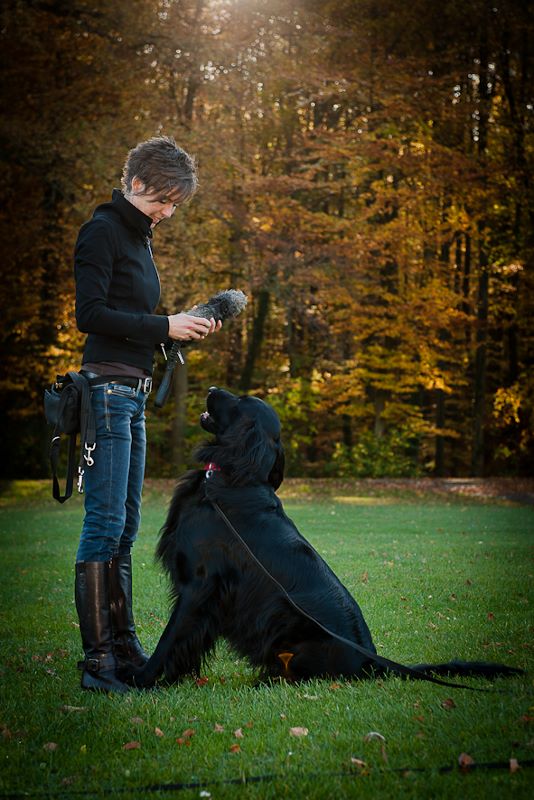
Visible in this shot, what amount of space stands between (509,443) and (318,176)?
28.7ft

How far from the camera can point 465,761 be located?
2.82 meters

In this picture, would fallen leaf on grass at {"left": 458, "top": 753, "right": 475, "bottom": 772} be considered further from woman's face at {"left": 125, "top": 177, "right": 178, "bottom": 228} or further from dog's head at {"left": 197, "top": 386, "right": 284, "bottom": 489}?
woman's face at {"left": 125, "top": 177, "right": 178, "bottom": 228}

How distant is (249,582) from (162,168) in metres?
1.92

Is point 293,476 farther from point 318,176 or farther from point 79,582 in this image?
point 79,582

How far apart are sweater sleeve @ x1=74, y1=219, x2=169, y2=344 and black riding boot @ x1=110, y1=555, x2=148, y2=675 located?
1164mm

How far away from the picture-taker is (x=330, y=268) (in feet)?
66.9

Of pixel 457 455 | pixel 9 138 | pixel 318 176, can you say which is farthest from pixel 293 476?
pixel 9 138

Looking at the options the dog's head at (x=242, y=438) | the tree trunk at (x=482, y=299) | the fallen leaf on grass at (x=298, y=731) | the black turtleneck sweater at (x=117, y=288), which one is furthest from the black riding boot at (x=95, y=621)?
the tree trunk at (x=482, y=299)

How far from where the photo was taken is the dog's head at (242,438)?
3.94 meters

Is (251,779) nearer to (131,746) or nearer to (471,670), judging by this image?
(131,746)

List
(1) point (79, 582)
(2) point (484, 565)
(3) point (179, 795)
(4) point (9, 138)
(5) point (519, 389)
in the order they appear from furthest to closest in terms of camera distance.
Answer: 1. (5) point (519, 389)
2. (4) point (9, 138)
3. (2) point (484, 565)
4. (1) point (79, 582)
5. (3) point (179, 795)

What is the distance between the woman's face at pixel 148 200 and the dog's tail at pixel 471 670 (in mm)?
2449

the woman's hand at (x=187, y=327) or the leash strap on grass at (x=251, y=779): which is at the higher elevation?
the woman's hand at (x=187, y=327)

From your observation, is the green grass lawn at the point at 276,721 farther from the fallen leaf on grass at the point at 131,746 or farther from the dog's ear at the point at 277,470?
the dog's ear at the point at 277,470
